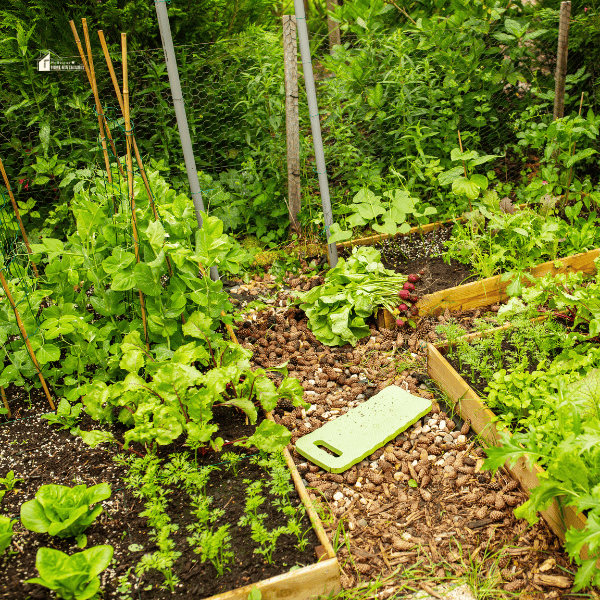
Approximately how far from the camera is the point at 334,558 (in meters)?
1.92

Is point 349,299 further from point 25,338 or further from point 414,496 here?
point 25,338

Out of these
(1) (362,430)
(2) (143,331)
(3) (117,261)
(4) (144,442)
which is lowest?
(1) (362,430)

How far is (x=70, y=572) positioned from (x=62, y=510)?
0.88ft

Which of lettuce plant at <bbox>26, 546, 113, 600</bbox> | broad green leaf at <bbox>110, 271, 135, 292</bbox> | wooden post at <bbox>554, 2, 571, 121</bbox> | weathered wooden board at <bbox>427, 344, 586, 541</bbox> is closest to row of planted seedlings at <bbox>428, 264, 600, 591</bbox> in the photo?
weathered wooden board at <bbox>427, 344, 586, 541</bbox>

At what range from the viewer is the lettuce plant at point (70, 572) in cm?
168

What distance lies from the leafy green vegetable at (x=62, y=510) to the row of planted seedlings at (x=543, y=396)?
146 centimetres

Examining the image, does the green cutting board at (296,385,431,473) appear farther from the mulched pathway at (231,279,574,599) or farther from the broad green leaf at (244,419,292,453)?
the broad green leaf at (244,419,292,453)

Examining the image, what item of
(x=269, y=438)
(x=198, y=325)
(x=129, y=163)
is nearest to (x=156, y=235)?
(x=129, y=163)

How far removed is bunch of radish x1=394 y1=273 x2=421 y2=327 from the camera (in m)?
3.29

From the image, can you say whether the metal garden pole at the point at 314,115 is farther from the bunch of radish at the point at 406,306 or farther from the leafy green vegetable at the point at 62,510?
the leafy green vegetable at the point at 62,510

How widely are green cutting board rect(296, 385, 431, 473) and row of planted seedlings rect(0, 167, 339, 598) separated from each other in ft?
0.92

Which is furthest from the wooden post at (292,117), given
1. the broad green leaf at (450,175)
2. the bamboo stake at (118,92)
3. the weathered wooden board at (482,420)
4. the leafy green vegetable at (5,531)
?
the leafy green vegetable at (5,531)

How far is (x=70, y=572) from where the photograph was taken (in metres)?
1.69

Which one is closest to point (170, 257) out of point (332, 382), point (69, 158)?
point (332, 382)
